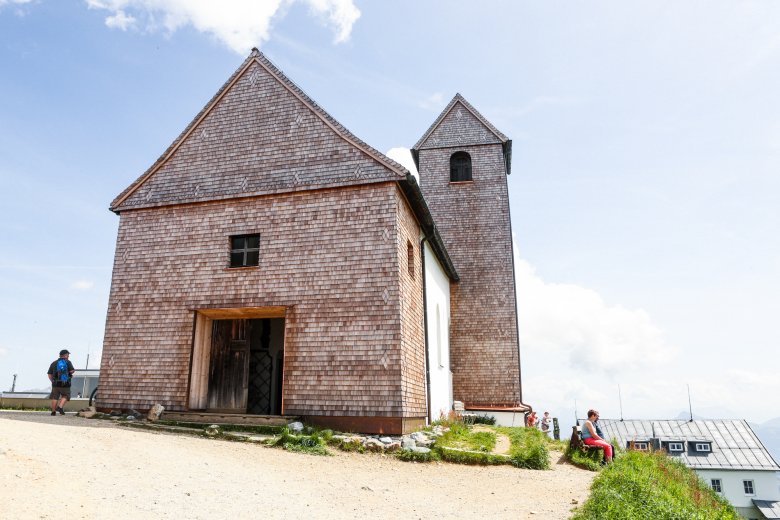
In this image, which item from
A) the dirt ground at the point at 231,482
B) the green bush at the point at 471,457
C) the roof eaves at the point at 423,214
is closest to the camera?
the dirt ground at the point at 231,482

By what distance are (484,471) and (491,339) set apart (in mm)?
11849

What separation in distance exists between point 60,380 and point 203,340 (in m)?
3.74

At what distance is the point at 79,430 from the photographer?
1028cm

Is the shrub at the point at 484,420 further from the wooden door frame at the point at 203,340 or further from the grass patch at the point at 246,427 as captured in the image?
the grass patch at the point at 246,427

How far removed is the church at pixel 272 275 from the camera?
1256 cm

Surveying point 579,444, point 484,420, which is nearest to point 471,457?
point 579,444

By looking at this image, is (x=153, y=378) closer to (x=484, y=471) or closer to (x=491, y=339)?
(x=484, y=471)

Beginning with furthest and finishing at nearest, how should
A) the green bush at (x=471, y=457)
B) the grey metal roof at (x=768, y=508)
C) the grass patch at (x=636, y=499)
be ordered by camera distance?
the grey metal roof at (x=768, y=508) < the green bush at (x=471, y=457) < the grass patch at (x=636, y=499)

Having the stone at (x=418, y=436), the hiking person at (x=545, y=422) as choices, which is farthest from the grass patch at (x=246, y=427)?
the hiking person at (x=545, y=422)

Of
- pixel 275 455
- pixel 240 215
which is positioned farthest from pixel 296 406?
pixel 240 215

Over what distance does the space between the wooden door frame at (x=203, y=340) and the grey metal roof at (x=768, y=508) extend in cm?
5035

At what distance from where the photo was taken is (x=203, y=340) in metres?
14.2

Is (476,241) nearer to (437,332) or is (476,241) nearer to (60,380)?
(437,332)

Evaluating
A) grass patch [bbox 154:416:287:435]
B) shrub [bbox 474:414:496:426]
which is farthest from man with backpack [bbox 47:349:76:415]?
shrub [bbox 474:414:496:426]
